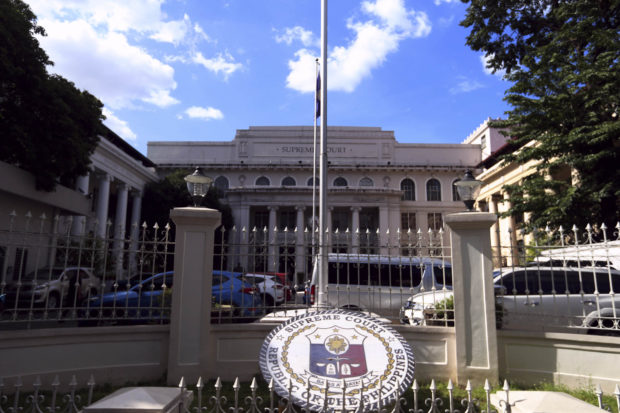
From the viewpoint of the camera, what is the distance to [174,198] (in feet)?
118

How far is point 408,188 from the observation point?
45.1m

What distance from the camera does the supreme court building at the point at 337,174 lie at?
41438 millimetres

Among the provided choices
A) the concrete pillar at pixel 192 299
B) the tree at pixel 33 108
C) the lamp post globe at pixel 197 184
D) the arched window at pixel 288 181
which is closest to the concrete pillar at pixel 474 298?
the concrete pillar at pixel 192 299

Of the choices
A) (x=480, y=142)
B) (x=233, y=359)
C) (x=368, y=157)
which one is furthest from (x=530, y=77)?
(x=480, y=142)

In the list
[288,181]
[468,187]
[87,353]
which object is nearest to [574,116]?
[468,187]

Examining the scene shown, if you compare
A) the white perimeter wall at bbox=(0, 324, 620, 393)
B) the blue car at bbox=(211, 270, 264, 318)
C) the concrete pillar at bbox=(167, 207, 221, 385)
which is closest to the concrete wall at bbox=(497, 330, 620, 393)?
the white perimeter wall at bbox=(0, 324, 620, 393)

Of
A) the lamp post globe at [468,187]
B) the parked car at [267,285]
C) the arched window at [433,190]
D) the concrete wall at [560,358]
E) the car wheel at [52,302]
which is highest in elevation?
the arched window at [433,190]

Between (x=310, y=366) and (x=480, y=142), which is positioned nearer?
(x=310, y=366)

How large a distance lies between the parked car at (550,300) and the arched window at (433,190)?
37167mm

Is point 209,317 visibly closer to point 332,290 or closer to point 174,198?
point 332,290

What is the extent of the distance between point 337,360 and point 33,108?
17.4m

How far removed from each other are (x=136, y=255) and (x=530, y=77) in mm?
14057

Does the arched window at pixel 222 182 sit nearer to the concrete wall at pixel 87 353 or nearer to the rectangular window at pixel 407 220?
the rectangular window at pixel 407 220

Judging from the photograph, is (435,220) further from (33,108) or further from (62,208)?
(33,108)
